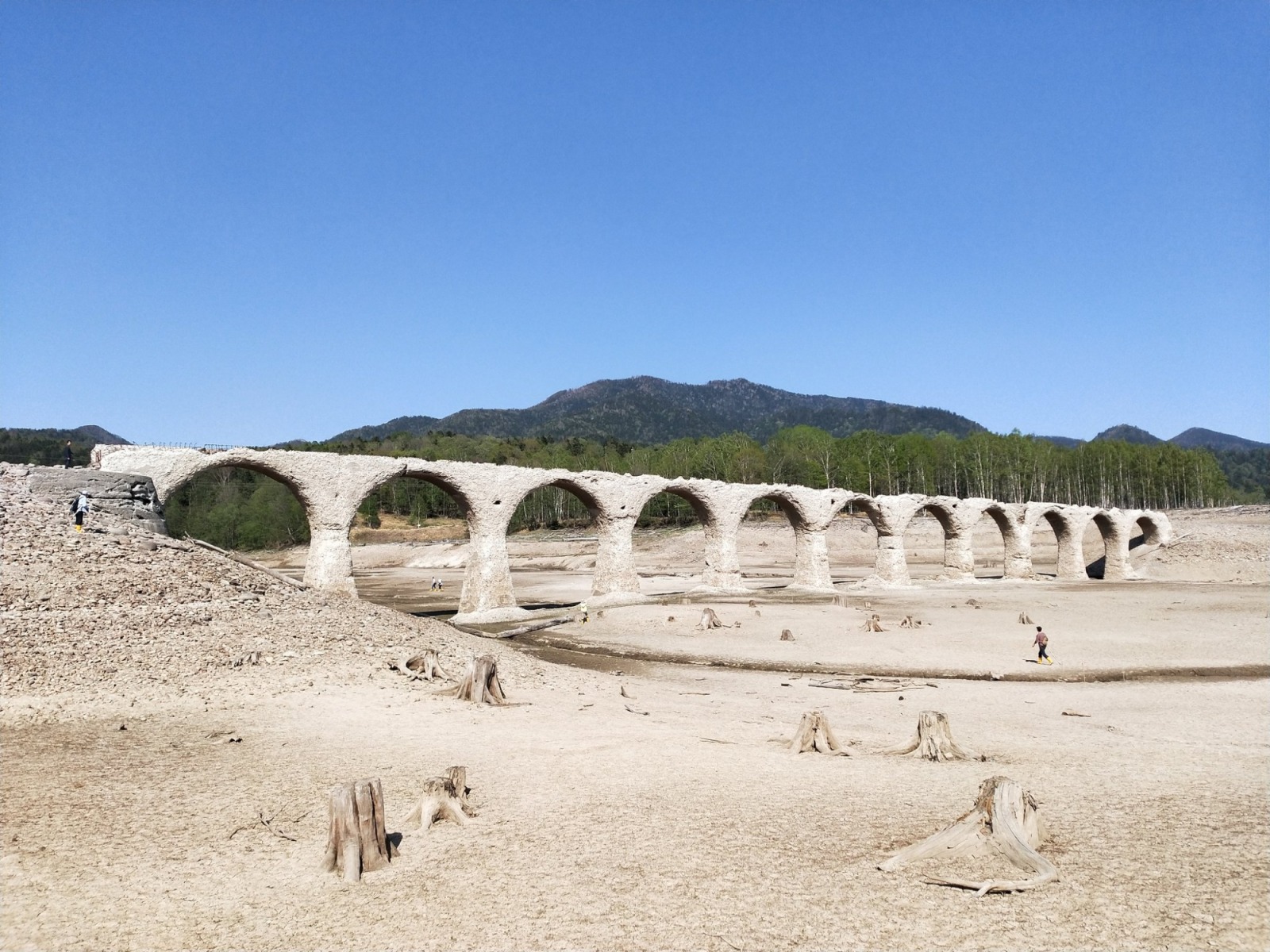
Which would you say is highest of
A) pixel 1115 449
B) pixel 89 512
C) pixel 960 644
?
pixel 1115 449

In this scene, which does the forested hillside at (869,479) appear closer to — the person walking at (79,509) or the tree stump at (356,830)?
the person walking at (79,509)

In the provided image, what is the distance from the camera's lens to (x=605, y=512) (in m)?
30.8

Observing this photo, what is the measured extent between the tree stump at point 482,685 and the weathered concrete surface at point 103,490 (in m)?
8.84

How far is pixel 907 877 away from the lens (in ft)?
18.6

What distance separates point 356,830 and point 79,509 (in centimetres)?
1232

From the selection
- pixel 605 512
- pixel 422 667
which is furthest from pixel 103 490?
pixel 605 512

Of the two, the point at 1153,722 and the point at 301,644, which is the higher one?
the point at 301,644

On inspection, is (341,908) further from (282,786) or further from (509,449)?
(509,449)

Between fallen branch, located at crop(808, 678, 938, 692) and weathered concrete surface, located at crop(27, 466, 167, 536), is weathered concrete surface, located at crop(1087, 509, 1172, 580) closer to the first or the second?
fallen branch, located at crop(808, 678, 938, 692)

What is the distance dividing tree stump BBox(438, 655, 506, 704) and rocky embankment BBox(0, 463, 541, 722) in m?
1.89

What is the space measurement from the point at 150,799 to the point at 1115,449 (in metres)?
86.2

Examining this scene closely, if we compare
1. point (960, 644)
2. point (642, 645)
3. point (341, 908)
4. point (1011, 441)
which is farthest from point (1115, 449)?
point (341, 908)

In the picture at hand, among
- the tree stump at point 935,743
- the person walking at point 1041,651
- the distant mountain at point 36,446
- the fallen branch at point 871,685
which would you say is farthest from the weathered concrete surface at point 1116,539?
the distant mountain at point 36,446

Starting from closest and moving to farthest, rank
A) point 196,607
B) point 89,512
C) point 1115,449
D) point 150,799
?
point 150,799, point 196,607, point 89,512, point 1115,449
